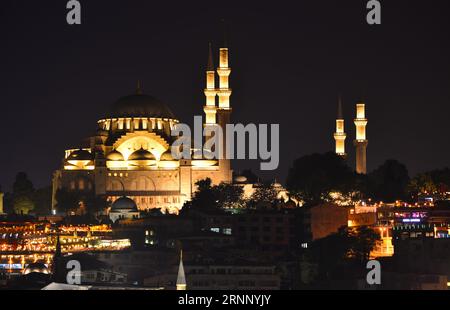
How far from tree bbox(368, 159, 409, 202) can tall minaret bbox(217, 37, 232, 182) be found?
8.99m

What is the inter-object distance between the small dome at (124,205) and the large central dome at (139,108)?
14741 millimetres

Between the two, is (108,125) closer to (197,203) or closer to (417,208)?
(197,203)

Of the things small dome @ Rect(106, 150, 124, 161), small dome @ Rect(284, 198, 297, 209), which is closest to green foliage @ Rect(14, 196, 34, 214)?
small dome @ Rect(106, 150, 124, 161)

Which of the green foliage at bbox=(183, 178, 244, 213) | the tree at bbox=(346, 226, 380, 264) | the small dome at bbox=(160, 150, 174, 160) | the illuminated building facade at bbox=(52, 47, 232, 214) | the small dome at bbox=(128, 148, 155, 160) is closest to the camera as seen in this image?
the tree at bbox=(346, 226, 380, 264)

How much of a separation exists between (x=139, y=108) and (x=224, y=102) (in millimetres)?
13203

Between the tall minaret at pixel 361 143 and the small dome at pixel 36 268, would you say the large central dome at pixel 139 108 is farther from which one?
the small dome at pixel 36 268

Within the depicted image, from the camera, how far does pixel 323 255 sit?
6700 centimetres

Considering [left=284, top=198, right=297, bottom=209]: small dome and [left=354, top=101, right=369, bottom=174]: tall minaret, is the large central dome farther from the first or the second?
[left=284, top=198, right=297, bottom=209]: small dome

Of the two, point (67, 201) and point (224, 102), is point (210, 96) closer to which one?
point (224, 102)

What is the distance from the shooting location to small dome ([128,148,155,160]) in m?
94.4

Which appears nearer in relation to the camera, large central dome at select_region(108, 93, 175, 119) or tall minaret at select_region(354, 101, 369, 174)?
tall minaret at select_region(354, 101, 369, 174)

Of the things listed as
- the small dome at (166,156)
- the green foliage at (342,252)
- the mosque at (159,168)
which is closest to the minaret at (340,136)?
the mosque at (159,168)

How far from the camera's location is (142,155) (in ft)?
311
